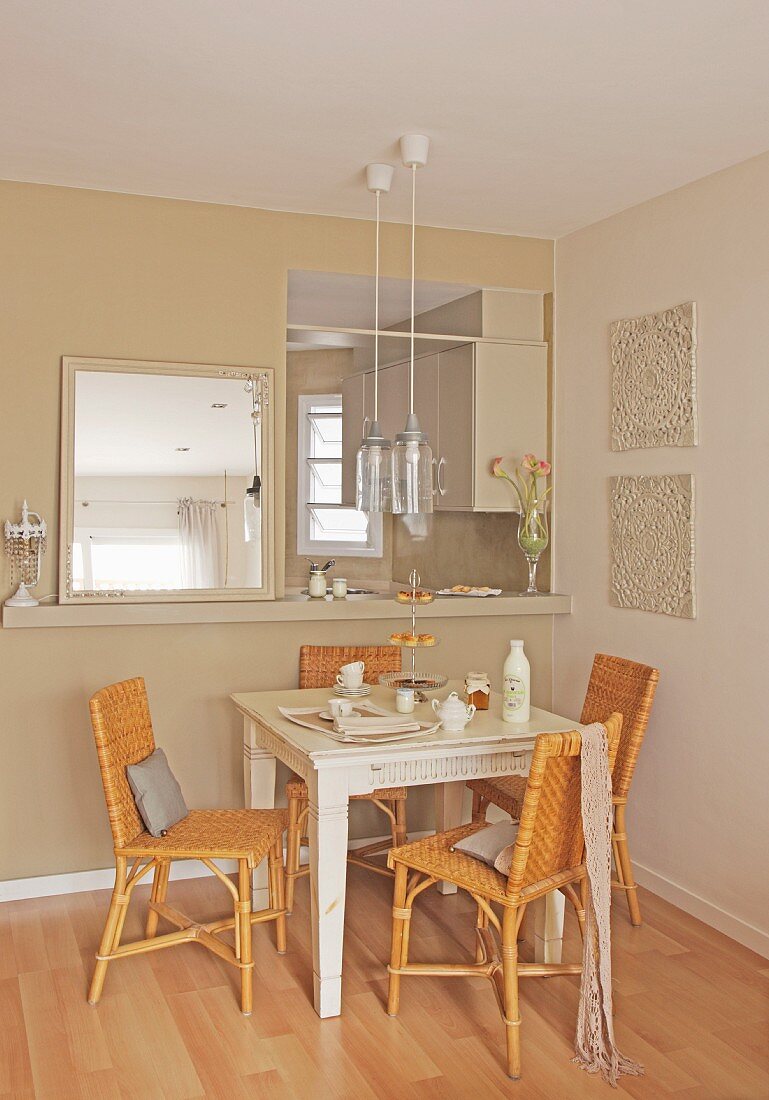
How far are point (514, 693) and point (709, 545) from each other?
875 millimetres

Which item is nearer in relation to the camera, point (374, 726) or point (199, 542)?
point (374, 726)

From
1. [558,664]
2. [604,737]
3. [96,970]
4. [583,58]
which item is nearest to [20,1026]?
[96,970]

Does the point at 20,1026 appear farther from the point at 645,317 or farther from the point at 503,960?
the point at 645,317

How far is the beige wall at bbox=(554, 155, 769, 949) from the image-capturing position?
3162mm

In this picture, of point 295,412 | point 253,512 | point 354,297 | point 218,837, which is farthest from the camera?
point 295,412

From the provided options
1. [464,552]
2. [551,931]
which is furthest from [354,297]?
[551,931]

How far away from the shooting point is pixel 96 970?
2.79 metres

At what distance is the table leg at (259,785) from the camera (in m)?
3.40

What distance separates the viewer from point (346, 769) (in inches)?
107

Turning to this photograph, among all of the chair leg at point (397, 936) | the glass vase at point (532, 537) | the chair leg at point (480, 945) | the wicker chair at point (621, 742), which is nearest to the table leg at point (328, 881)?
the chair leg at point (397, 936)

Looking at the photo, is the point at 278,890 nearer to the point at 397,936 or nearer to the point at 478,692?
the point at 397,936

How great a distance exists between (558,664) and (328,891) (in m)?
1.83

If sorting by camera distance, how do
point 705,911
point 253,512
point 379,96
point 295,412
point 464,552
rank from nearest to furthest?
point 379,96, point 705,911, point 253,512, point 464,552, point 295,412

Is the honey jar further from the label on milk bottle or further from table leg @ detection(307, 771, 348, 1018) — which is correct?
table leg @ detection(307, 771, 348, 1018)
